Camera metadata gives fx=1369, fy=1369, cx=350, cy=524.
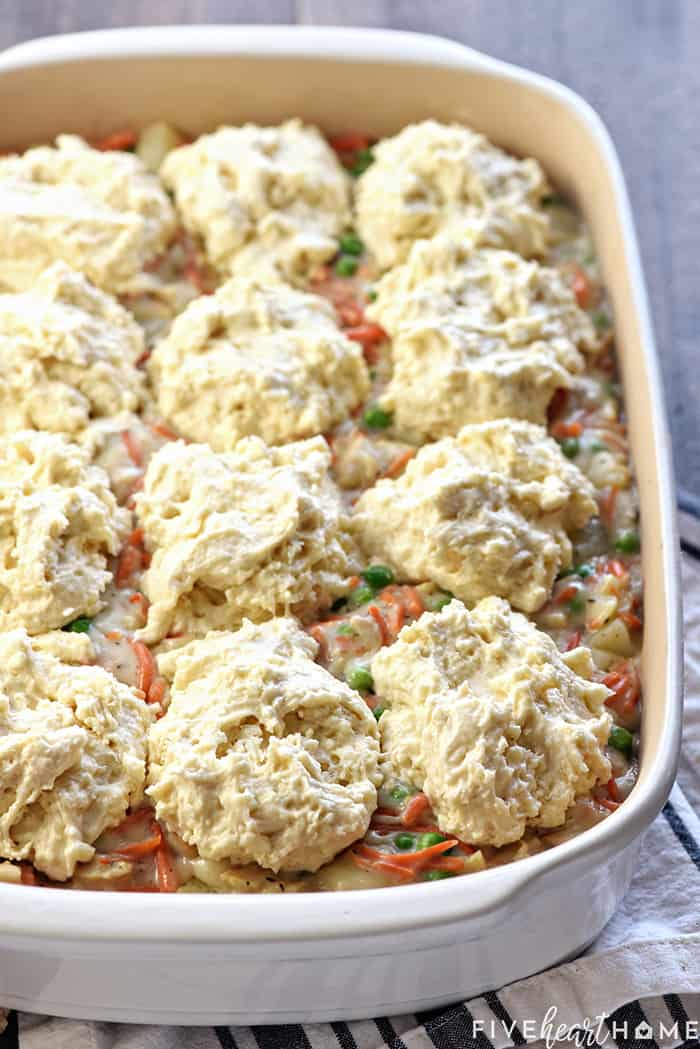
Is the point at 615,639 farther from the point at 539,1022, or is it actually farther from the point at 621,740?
the point at 539,1022

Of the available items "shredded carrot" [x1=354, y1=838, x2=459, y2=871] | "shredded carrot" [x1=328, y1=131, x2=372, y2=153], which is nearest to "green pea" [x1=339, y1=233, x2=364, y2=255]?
"shredded carrot" [x1=328, y1=131, x2=372, y2=153]

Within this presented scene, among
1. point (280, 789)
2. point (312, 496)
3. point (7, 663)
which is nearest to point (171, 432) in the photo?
point (312, 496)

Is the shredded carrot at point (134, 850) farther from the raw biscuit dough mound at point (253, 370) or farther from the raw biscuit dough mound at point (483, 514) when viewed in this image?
the raw biscuit dough mound at point (253, 370)

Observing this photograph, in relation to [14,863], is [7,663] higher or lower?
higher

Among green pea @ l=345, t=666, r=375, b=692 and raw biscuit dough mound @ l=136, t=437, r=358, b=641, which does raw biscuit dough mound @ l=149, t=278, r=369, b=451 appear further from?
green pea @ l=345, t=666, r=375, b=692

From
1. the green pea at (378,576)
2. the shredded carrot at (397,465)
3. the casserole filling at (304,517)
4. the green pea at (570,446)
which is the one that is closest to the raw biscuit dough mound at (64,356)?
the casserole filling at (304,517)

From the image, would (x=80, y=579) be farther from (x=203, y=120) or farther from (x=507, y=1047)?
(x=203, y=120)
